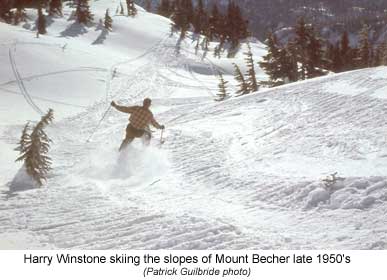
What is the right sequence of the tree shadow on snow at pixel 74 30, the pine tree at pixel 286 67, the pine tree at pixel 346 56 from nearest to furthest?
the pine tree at pixel 286 67 → the tree shadow on snow at pixel 74 30 → the pine tree at pixel 346 56

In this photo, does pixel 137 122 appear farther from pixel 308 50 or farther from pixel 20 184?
pixel 308 50

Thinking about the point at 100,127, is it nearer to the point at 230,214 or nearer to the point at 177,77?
the point at 230,214

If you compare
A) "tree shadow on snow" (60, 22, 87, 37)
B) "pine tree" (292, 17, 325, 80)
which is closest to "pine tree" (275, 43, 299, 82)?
"pine tree" (292, 17, 325, 80)

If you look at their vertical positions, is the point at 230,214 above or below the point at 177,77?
above

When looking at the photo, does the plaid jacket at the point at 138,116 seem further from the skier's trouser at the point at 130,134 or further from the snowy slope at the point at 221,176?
the snowy slope at the point at 221,176

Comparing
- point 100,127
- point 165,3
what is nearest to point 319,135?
point 100,127

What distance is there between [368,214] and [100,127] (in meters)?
12.1

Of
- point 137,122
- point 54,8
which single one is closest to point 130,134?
point 137,122

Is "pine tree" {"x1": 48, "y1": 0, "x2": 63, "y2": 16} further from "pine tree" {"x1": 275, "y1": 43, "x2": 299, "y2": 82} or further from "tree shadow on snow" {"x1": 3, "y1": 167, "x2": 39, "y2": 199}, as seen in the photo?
"tree shadow on snow" {"x1": 3, "y1": 167, "x2": 39, "y2": 199}

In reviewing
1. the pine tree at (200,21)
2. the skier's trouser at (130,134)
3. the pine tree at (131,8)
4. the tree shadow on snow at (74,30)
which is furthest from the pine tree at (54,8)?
the skier's trouser at (130,134)

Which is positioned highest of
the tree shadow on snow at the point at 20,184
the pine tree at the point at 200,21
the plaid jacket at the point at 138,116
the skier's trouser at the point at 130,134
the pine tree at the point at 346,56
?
the plaid jacket at the point at 138,116

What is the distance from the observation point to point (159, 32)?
52406 millimetres

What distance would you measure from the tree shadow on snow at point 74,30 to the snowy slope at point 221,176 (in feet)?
82.2

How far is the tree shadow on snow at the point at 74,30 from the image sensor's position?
45275mm
